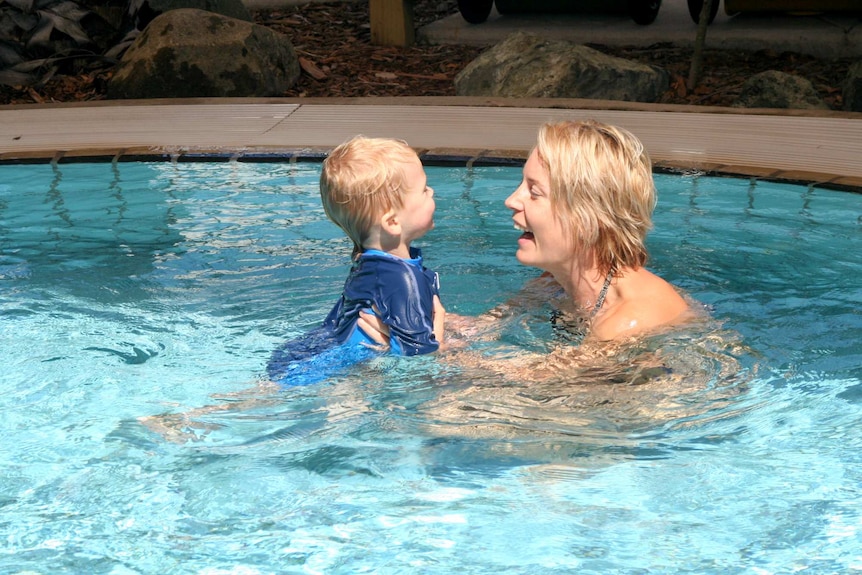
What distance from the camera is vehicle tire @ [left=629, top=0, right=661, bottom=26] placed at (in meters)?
10.7

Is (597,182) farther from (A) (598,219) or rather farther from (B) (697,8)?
(B) (697,8)

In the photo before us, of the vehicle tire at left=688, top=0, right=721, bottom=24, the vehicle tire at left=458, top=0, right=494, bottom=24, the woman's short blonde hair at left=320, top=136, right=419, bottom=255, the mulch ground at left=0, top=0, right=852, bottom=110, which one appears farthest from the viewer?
the vehicle tire at left=458, top=0, right=494, bottom=24

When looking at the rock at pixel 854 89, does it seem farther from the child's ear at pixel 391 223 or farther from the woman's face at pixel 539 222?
the child's ear at pixel 391 223

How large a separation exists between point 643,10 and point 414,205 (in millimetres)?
8097

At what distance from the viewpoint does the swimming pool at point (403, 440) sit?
107 inches

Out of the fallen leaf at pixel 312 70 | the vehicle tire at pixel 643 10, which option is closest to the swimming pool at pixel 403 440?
the fallen leaf at pixel 312 70

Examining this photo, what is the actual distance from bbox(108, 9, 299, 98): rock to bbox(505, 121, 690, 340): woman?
6005 millimetres

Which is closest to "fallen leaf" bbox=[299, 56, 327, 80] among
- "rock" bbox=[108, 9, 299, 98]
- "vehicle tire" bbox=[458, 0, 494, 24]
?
"rock" bbox=[108, 9, 299, 98]

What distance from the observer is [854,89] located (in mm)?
7809

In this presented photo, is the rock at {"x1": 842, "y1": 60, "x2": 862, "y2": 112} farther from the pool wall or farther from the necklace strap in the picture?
the necklace strap

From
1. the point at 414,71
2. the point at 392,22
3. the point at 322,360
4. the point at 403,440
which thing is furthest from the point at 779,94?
the point at 403,440

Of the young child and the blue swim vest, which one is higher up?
the young child

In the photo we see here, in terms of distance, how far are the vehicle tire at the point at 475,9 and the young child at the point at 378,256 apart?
8.05 m

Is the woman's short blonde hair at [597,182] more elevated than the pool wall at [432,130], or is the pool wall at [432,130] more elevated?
the woman's short blonde hair at [597,182]
